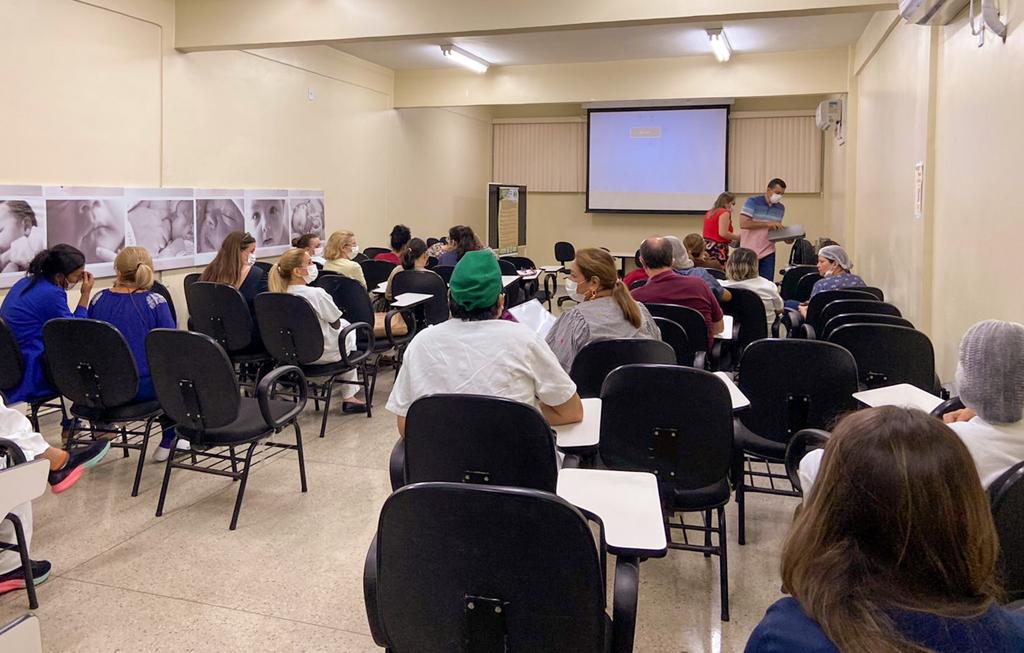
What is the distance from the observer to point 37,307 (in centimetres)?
384

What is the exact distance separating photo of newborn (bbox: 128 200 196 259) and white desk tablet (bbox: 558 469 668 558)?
16.9ft

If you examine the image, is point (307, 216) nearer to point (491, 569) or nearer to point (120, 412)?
point (120, 412)

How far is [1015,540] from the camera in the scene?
1.67m

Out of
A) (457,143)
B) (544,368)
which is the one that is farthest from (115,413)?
(457,143)

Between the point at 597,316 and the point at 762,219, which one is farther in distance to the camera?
the point at 762,219

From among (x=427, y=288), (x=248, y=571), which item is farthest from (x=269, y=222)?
(x=248, y=571)

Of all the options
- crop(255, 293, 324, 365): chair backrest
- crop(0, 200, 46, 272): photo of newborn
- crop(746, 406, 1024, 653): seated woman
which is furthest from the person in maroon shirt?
crop(0, 200, 46, 272): photo of newborn

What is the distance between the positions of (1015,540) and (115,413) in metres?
3.52

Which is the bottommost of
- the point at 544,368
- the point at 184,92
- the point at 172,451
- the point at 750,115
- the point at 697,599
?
the point at 697,599

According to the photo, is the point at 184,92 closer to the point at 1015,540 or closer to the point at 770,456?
the point at 770,456

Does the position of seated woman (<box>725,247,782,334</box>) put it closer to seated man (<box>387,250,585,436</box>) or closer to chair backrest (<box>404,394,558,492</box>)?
seated man (<box>387,250,585,436</box>)

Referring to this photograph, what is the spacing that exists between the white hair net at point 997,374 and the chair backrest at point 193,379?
2643 millimetres

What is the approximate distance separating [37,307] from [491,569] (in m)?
3.40

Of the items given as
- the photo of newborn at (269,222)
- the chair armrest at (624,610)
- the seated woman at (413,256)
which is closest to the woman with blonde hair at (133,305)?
the seated woman at (413,256)
